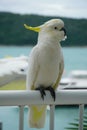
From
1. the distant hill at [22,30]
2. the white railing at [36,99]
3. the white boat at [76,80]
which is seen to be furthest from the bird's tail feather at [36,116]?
the distant hill at [22,30]

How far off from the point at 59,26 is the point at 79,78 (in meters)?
2.36

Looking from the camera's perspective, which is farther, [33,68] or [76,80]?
[76,80]

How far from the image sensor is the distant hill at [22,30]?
127 inches

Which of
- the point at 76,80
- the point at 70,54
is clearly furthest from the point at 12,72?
the point at 70,54

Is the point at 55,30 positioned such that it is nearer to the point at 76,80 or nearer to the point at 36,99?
the point at 36,99

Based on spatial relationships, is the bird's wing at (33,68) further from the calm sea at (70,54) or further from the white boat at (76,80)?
the calm sea at (70,54)

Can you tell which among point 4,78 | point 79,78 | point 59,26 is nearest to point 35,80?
point 59,26

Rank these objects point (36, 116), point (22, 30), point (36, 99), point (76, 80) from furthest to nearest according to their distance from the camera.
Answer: point (22, 30), point (76, 80), point (36, 116), point (36, 99)

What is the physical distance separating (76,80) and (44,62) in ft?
7.49

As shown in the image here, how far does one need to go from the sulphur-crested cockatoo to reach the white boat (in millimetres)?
1986

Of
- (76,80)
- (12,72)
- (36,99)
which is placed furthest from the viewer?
(76,80)

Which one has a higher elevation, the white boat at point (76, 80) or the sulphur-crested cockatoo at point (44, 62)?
the white boat at point (76, 80)

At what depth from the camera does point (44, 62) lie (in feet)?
3.12

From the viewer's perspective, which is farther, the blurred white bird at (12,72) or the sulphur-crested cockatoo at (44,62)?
the blurred white bird at (12,72)
